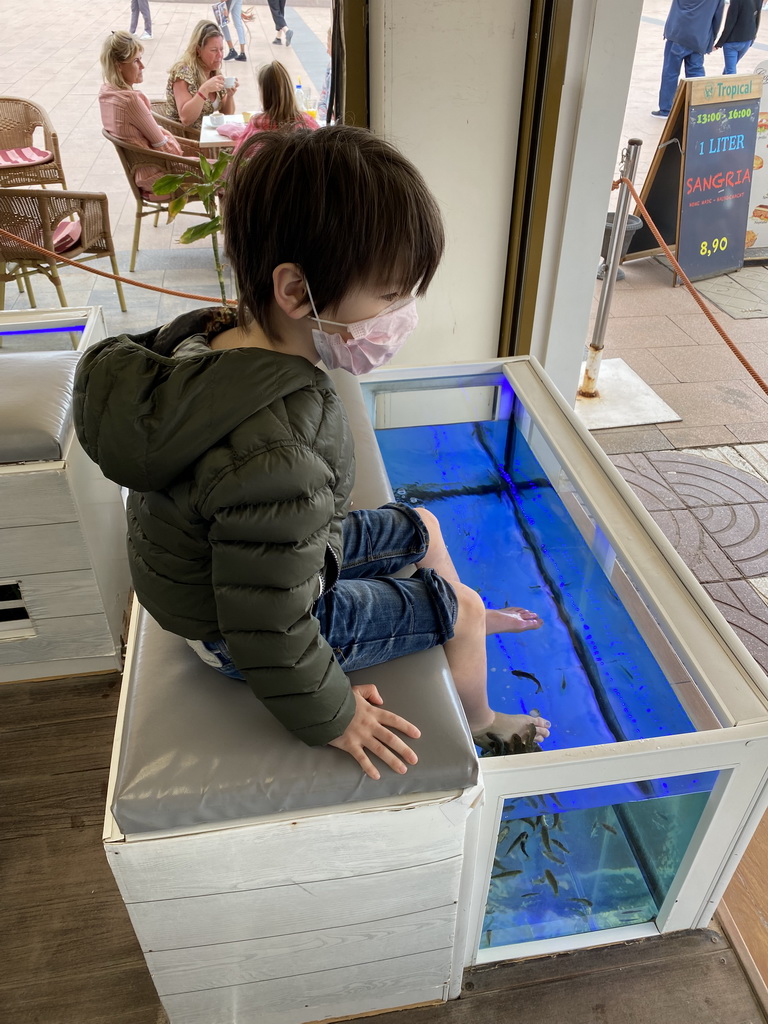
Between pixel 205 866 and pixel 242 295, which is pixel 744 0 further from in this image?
pixel 205 866

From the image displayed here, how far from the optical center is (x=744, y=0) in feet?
15.0

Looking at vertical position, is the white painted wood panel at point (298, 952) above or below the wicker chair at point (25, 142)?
below

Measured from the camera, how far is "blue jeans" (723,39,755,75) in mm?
4656

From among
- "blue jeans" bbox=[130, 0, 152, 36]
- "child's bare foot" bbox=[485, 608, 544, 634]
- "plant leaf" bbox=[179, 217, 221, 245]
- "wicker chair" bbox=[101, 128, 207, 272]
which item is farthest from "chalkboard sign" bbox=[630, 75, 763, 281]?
"blue jeans" bbox=[130, 0, 152, 36]

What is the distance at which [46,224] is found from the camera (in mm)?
3287

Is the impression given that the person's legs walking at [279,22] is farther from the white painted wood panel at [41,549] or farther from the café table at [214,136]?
the white painted wood panel at [41,549]

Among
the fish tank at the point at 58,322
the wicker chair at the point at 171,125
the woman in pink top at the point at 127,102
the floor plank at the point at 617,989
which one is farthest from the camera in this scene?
the wicker chair at the point at 171,125

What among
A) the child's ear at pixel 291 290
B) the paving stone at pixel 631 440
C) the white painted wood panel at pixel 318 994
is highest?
the child's ear at pixel 291 290

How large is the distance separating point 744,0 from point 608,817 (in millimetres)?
5262

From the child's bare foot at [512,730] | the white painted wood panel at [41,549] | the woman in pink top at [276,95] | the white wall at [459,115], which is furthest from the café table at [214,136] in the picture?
the child's bare foot at [512,730]

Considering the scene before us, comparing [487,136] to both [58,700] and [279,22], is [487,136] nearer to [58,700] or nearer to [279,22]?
[58,700]

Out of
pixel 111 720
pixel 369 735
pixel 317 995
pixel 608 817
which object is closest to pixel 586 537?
pixel 608 817

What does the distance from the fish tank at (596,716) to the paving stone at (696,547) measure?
2.68 ft

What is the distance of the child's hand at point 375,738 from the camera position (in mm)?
997
